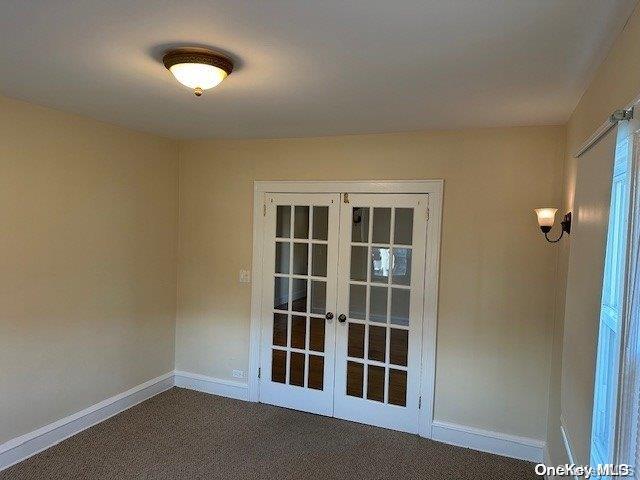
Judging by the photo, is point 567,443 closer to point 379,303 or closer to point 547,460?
point 547,460

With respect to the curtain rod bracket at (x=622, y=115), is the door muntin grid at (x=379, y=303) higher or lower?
lower

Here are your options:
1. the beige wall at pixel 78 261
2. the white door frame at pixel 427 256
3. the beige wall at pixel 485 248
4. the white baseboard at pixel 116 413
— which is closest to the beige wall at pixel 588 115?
the beige wall at pixel 485 248

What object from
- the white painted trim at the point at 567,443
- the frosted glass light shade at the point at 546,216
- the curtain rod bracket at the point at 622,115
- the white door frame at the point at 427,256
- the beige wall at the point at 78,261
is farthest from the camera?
the white door frame at the point at 427,256

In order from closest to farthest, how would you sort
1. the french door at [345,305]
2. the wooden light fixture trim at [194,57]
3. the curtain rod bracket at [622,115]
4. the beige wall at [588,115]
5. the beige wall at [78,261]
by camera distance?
the curtain rod bracket at [622,115]
the beige wall at [588,115]
the wooden light fixture trim at [194,57]
the beige wall at [78,261]
the french door at [345,305]

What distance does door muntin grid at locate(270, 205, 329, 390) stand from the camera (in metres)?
3.90

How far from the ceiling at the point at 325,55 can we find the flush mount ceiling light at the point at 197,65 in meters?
0.06

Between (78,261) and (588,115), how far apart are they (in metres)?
3.54

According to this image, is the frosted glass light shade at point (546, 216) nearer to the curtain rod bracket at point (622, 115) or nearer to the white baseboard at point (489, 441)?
the curtain rod bracket at point (622, 115)

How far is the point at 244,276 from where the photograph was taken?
415 cm

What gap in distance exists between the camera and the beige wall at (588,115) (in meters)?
1.47

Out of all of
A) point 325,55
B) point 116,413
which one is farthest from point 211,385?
point 325,55

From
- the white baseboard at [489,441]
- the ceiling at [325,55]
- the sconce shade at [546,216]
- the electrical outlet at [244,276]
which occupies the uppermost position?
the ceiling at [325,55]

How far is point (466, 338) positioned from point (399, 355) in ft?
1.87

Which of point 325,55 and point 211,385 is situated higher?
point 325,55
